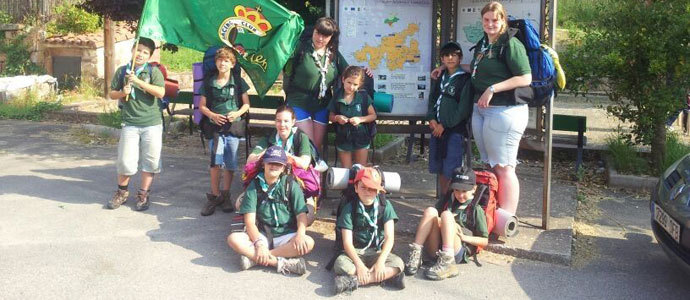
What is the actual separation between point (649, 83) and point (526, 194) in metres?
1.80

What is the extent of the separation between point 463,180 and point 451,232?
419 mm

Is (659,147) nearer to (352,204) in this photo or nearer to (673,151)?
(673,151)

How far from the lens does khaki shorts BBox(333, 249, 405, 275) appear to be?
477cm

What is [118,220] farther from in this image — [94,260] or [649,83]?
[649,83]

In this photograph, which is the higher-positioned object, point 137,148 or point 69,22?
point 69,22

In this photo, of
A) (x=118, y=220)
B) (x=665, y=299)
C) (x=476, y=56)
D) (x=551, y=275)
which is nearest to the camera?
(x=665, y=299)

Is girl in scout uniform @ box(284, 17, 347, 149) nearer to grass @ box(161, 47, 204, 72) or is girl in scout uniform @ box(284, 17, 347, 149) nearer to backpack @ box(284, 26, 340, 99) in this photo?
backpack @ box(284, 26, 340, 99)

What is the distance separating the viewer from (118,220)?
239 inches

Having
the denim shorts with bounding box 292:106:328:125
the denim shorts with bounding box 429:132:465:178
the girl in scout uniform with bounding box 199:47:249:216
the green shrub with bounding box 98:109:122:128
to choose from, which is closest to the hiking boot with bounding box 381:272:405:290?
the denim shorts with bounding box 429:132:465:178

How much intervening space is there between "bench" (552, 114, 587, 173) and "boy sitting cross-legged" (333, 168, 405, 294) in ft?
12.3

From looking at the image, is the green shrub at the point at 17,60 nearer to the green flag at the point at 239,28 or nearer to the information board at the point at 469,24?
the green flag at the point at 239,28

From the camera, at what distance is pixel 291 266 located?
494cm

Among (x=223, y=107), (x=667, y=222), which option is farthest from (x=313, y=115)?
(x=667, y=222)

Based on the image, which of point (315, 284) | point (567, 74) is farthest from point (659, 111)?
point (315, 284)
